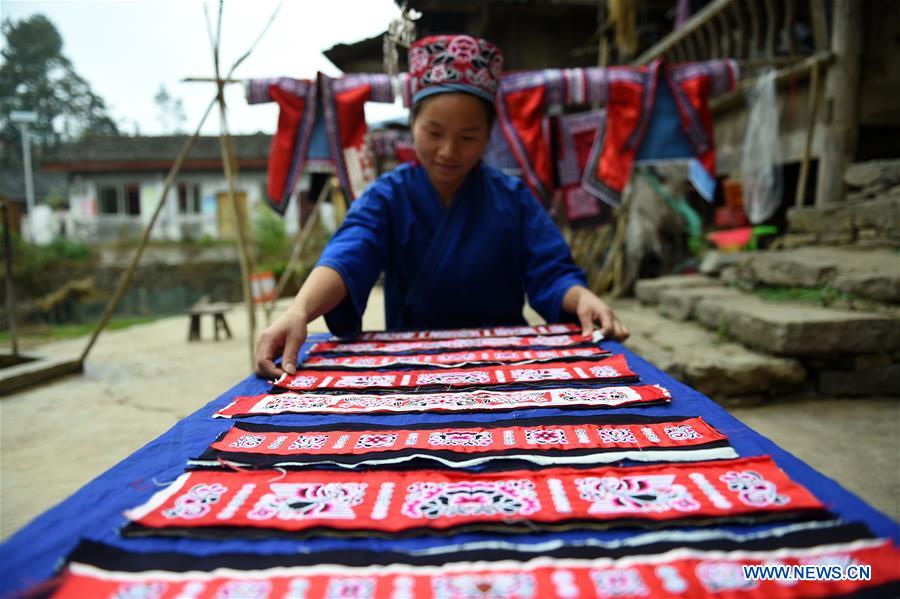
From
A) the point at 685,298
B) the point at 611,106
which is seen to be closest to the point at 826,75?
the point at 611,106

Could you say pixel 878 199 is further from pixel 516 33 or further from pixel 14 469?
pixel 516 33

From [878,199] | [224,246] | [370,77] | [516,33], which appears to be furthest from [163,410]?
[224,246]

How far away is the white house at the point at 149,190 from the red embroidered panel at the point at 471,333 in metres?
16.2

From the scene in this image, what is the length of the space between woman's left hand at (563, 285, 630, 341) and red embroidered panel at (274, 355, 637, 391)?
236 millimetres

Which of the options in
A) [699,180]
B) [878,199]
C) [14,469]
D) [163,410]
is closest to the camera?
[14,469]

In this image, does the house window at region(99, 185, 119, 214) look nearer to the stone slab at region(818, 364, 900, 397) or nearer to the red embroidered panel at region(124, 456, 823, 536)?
the stone slab at region(818, 364, 900, 397)

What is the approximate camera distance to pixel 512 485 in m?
0.69

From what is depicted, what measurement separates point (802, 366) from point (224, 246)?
16057mm

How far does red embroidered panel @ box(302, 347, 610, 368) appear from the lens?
1.31 metres

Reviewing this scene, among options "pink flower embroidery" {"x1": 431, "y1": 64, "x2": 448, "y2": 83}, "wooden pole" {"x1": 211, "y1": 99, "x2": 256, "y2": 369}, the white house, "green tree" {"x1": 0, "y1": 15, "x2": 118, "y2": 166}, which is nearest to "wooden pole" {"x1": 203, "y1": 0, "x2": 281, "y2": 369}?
"wooden pole" {"x1": 211, "y1": 99, "x2": 256, "y2": 369}

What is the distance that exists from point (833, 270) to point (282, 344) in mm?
3202

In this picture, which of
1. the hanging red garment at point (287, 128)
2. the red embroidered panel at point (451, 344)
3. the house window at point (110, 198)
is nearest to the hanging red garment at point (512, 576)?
the red embroidered panel at point (451, 344)

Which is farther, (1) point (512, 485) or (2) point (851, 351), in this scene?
(2) point (851, 351)

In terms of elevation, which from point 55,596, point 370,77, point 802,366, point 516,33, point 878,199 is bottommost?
point 802,366
